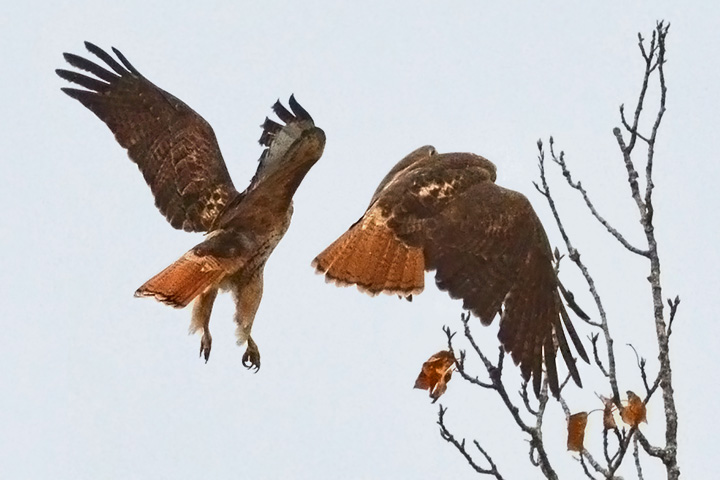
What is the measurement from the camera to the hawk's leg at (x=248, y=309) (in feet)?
28.5

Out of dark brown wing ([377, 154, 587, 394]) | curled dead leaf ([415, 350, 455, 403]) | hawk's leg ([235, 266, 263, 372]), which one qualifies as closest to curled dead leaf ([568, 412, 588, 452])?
curled dead leaf ([415, 350, 455, 403])

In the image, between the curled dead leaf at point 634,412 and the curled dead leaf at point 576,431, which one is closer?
the curled dead leaf at point 634,412

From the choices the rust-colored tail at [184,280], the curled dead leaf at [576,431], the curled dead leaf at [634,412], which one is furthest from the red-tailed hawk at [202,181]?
the curled dead leaf at [634,412]

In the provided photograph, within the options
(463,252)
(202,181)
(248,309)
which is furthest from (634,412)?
(202,181)

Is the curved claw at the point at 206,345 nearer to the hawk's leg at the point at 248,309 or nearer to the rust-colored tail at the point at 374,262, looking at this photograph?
the hawk's leg at the point at 248,309

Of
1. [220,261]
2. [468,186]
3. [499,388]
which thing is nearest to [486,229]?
[468,186]

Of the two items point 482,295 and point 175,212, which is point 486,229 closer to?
point 482,295

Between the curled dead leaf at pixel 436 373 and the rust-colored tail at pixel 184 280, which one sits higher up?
the rust-colored tail at pixel 184 280

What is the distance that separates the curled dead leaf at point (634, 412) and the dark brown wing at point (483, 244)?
1.64 m

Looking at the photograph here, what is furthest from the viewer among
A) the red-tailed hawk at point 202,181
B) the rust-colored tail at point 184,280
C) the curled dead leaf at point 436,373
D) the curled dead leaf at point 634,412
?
the red-tailed hawk at point 202,181

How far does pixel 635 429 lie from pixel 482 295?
2175mm

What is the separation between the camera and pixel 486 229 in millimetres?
7895

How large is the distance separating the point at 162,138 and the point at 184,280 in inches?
89.4

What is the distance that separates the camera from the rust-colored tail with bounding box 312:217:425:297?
25.1ft
